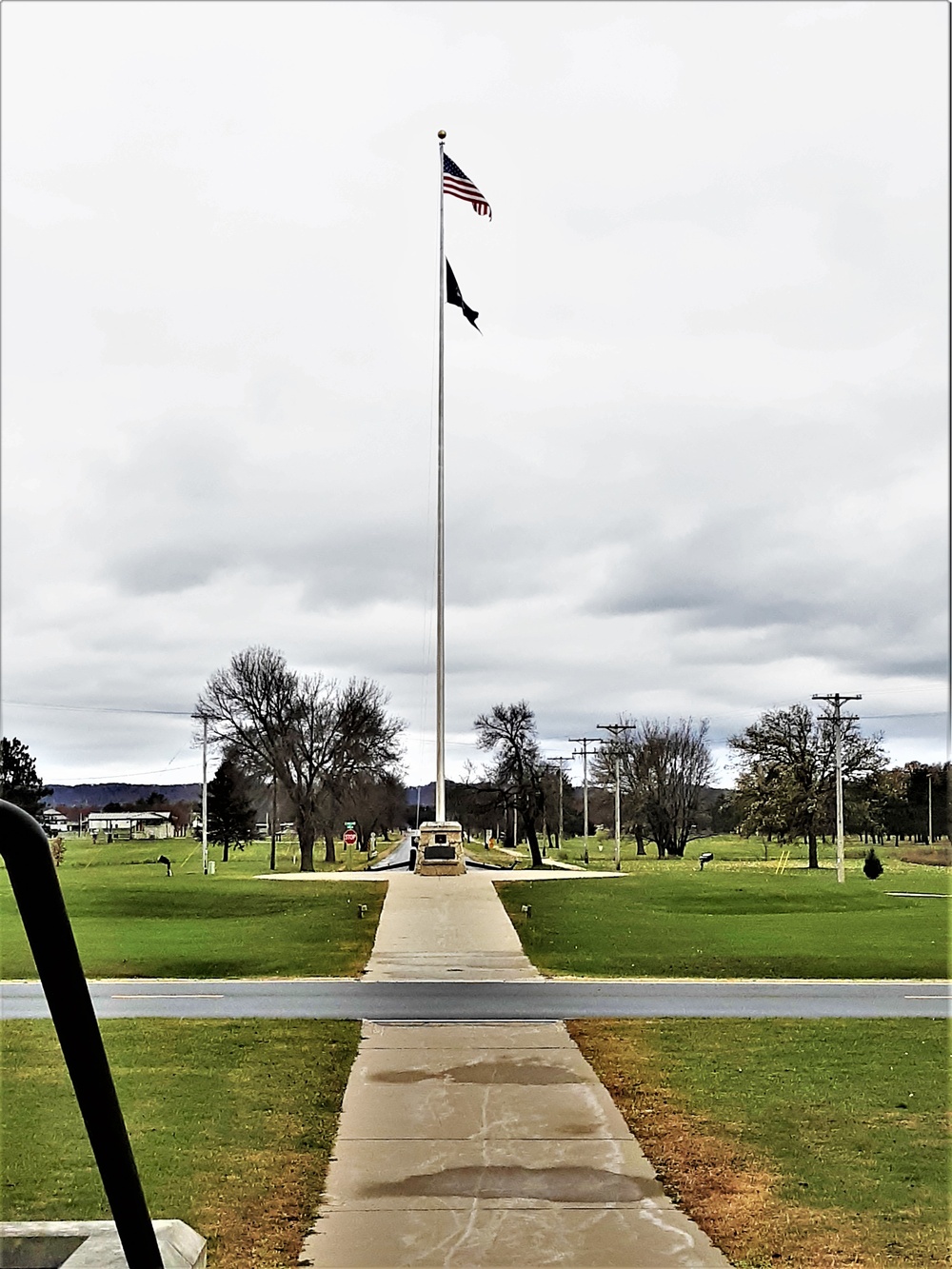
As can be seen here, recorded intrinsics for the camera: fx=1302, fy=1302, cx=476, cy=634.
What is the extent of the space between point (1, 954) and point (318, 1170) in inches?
521

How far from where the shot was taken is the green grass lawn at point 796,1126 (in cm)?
636

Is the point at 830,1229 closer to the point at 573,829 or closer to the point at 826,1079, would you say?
the point at 826,1079

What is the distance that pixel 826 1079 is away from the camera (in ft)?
33.2

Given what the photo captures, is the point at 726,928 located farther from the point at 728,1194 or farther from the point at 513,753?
the point at 513,753

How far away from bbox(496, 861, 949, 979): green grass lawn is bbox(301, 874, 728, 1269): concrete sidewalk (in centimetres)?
716

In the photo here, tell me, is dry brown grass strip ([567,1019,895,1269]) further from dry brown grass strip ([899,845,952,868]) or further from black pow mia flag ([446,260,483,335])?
Result: dry brown grass strip ([899,845,952,868])

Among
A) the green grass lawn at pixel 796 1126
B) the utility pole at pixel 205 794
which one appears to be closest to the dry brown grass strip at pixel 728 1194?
the green grass lawn at pixel 796 1126

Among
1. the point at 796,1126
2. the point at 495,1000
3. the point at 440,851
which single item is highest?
the point at 440,851

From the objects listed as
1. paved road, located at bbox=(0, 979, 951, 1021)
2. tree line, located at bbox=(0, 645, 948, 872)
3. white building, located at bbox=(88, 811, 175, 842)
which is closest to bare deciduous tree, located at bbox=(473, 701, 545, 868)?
tree line, located at bbox=(0, 645, 948, 872)

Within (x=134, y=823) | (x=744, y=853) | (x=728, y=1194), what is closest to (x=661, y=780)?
(x=744, y=853)

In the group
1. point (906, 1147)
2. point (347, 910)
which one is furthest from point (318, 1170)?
point (347, 910)

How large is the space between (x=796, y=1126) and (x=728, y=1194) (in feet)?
5.76

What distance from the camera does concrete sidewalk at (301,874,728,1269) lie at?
6031mm

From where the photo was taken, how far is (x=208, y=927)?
24797 millimetres
